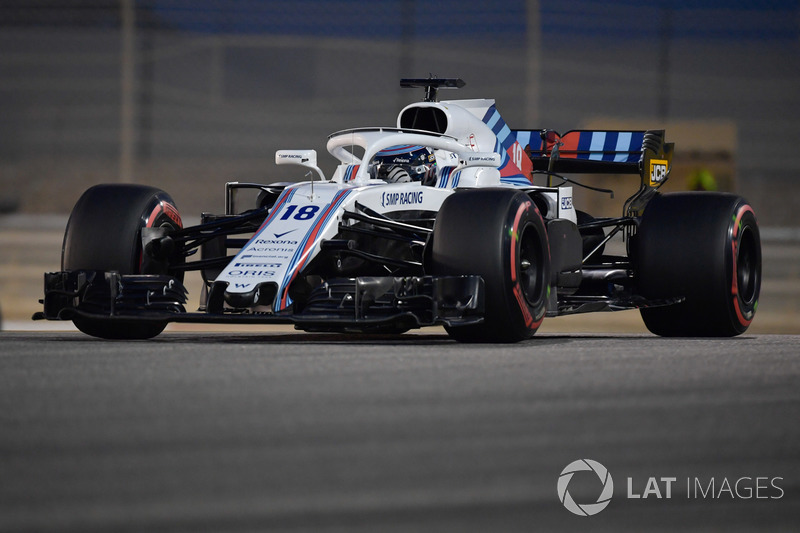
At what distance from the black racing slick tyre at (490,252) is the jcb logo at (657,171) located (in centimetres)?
290

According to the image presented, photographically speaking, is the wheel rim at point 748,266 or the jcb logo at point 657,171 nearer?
the wheel rim at point 748,266

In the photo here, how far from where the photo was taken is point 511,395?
425 cm

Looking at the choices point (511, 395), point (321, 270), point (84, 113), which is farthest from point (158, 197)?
point (84, 113)

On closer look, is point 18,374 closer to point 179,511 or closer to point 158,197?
point 179,511

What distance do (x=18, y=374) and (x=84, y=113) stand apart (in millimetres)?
9300

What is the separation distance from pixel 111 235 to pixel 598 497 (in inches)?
207

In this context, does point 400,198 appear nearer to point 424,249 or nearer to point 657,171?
point 424,249

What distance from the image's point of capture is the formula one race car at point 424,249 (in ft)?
21.7

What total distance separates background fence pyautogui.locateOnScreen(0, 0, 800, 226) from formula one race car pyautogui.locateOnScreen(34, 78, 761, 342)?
12.6ft

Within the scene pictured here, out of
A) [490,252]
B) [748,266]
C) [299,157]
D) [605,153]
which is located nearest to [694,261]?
[748,266]

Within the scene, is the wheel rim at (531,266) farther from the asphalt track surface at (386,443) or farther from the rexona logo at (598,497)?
the rexona logo at (598,497)

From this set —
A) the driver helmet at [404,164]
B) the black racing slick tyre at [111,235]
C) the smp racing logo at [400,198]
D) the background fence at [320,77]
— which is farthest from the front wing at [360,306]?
the background fence at [320,77]

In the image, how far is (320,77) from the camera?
13.4m

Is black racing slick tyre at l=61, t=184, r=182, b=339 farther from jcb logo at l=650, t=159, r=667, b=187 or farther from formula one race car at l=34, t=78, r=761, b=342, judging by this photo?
jcb logo at l=650, t=159, r=667, b=187
